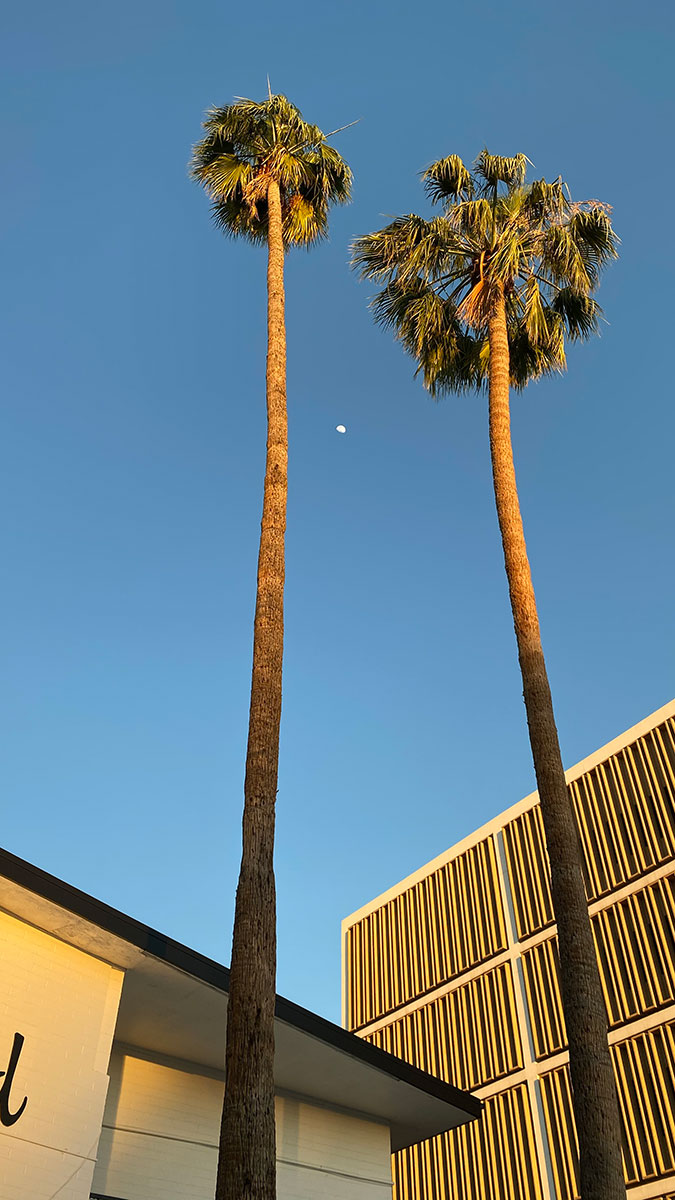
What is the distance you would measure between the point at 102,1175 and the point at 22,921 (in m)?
4.10

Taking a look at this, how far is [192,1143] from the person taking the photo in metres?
14.0

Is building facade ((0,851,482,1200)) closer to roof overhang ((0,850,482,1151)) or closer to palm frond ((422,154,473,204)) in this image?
roof overhang ((0,850,482,1151))

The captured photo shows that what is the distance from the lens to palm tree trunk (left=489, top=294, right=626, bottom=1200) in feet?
29.9

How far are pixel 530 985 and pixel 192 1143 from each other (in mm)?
29399

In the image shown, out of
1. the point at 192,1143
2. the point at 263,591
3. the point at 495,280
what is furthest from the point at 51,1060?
the point at 495,280

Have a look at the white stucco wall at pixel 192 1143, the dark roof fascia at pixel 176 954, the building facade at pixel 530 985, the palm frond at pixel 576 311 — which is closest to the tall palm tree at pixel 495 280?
the palm frond at pixel 576 311

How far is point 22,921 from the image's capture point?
11242 millimetres

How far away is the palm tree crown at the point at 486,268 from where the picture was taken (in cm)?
1738

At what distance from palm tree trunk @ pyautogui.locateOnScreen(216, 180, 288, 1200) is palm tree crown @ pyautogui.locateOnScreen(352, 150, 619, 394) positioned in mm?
6220

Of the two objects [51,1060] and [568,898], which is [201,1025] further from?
[568,898]

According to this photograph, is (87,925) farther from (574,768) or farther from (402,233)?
(574,768)

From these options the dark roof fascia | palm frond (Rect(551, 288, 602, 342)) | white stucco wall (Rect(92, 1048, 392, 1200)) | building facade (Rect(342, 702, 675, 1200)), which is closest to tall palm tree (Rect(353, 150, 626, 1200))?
palm frond (Rect(551, 288, 602, 342))

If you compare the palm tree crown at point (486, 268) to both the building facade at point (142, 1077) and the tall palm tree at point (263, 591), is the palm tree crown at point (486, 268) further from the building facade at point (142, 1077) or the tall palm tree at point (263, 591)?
the building facade at point (142, 1077)

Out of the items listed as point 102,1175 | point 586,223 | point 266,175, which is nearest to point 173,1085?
point 102,1175
